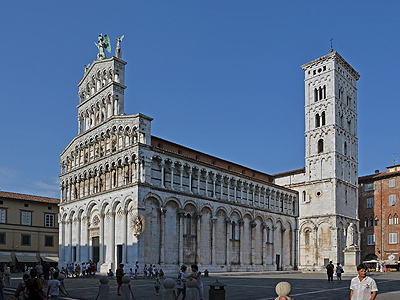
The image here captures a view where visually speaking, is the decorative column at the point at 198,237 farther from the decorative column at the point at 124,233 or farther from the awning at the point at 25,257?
the awning at the point at 25,257

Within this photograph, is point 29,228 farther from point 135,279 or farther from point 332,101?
point 332,101

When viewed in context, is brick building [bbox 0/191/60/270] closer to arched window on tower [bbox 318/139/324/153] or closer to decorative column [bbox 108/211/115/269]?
decorative column [bbox 108/211/115/269]

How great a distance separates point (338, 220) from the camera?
53.2m

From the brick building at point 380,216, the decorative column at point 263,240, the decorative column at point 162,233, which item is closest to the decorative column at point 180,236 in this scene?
the decorative column at point 162,233

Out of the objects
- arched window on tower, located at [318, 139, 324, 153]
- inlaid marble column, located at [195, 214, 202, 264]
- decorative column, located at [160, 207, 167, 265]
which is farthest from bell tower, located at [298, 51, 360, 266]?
decorative column, located at [160, 207, 167, 265]

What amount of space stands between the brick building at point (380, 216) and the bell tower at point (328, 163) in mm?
3225

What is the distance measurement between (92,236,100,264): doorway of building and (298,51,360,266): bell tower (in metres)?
27.3

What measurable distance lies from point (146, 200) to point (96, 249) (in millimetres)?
8987

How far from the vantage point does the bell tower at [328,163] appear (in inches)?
2109

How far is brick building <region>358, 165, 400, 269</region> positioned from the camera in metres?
56.5

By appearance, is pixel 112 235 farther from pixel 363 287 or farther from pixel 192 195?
pixel 363 287

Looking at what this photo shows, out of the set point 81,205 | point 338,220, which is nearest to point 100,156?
point 81,205

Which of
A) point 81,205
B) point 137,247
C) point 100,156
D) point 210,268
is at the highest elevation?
point 100,156

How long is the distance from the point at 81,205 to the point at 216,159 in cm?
1533
